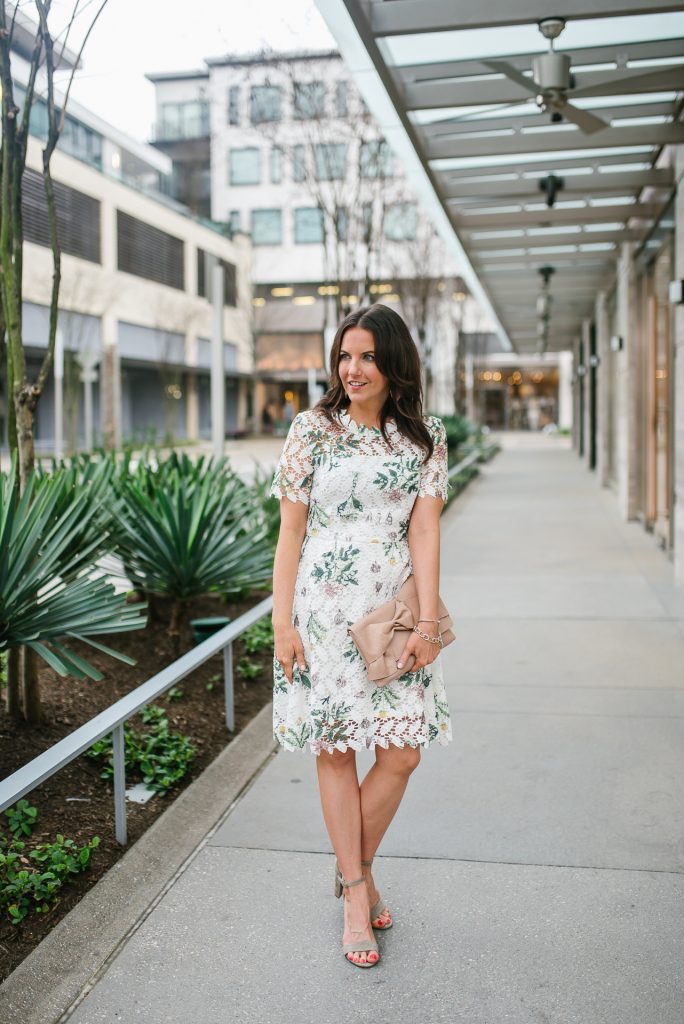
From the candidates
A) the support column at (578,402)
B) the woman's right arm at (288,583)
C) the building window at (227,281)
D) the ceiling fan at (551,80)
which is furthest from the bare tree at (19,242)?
the building window at (227,281)

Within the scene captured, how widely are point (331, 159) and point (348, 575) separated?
1034cm

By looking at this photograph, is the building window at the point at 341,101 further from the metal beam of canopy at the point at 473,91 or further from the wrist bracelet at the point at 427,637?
the wrist bracelet at the point at 427,637

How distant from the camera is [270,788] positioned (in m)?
4.18

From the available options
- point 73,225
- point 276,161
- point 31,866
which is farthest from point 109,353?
point 31,866

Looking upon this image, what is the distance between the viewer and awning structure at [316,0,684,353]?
20.8 ft

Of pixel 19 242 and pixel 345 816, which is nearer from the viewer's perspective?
pixel 345 816

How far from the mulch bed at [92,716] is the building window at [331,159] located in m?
6.44

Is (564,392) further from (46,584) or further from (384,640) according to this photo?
(384,640)

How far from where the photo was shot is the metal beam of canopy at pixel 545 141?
8898 millimetres

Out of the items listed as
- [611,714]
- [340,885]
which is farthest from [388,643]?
[611,714]

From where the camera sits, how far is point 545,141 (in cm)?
913

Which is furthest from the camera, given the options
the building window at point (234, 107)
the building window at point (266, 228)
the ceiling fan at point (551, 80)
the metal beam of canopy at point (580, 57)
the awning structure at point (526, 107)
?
the building window at point (266, 228)

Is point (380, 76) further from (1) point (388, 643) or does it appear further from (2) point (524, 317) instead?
(2) point (524, 317)

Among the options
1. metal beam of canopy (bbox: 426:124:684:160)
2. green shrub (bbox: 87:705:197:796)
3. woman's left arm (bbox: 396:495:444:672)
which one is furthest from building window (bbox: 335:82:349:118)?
woman's left arm (bbox: 396:495:444:672)
